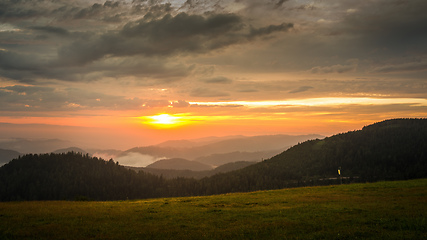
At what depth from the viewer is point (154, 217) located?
33.7m

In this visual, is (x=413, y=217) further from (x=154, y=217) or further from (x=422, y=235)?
(x=154, y=217)

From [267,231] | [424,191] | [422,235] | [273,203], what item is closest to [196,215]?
[267,231]

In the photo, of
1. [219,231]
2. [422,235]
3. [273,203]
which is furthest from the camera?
[273,203]

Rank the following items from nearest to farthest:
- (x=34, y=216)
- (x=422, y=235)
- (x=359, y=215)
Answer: (x=422, y=235), (x=359, y=215), (x=34, y=216)

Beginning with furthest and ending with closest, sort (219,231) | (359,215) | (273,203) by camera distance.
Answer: (273,203) → (359,215) → (219,231)

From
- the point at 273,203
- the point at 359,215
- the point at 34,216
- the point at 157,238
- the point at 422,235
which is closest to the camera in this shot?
the point at 422,235

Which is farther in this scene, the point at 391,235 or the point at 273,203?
the point at 273,203

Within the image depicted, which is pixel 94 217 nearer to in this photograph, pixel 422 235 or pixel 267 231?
pixel 267 231

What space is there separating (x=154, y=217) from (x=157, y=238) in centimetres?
961

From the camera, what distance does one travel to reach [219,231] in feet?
86.2

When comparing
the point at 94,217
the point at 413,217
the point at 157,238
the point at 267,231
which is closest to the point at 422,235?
the point at 413,217

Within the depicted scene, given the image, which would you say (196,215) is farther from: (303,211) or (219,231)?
(303,211)

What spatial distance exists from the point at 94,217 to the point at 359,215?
101 ft

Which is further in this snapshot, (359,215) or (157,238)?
(359,215)
